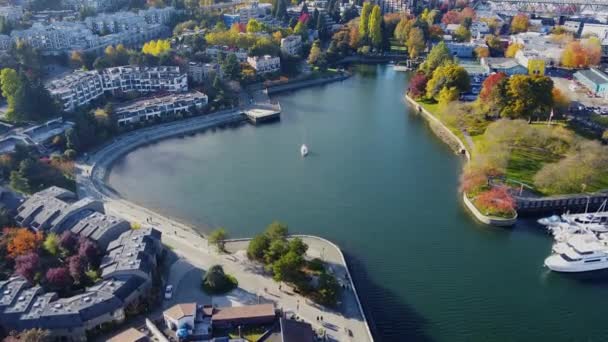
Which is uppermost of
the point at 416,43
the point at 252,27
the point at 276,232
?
the point at 252,27

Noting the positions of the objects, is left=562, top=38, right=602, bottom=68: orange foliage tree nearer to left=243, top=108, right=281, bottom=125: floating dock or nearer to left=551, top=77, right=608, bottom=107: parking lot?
left=551, top=77, right=608, bottom=107: parking lot

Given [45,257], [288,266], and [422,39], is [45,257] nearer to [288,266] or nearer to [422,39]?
[288,266]

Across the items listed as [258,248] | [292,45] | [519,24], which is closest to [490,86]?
[258,248]

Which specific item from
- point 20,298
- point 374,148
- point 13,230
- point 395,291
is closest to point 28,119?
point 13,230

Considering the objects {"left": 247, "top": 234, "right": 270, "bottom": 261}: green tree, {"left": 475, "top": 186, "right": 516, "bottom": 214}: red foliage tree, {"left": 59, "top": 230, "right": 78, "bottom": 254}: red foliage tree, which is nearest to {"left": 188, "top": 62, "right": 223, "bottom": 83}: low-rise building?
{"left": 59, "top": 230, "right": 78, "bottom": 254}: red foliage tree

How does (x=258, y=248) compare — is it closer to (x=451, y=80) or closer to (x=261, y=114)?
(x=261, y=114)

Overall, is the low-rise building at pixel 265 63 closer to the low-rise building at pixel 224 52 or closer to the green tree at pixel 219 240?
the low-rise building at pixel 224 52
